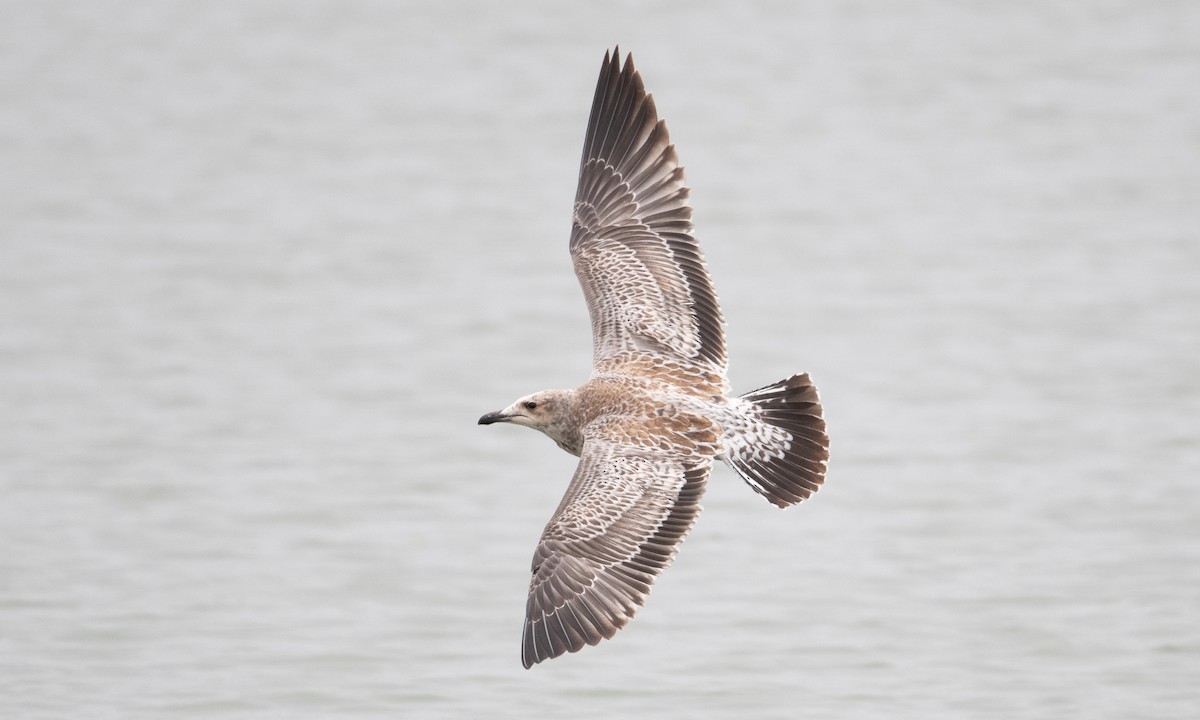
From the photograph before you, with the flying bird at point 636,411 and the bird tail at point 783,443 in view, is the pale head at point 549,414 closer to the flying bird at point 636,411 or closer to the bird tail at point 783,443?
the flying bird at point 636,411

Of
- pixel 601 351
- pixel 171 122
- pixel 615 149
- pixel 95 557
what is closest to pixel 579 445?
pixel 601 351

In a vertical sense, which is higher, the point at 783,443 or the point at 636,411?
the point at 636,411

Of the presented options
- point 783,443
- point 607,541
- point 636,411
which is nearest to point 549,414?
point 636,411

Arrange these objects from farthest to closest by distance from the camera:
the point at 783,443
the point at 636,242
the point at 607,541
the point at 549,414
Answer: the point at 636,242 → the point at 549,414 → the point at 783,443 → the point at 607,541

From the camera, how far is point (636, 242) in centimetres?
950

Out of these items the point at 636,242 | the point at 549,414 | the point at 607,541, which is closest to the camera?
the point at 607,541

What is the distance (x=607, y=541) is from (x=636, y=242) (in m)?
1.82

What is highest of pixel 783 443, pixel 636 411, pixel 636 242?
pixel 636 242

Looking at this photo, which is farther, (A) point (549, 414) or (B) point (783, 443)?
(A) point (549, 414)

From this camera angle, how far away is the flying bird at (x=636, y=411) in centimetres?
812

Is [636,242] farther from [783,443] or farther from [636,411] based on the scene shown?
[783,443]

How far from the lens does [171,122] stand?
72.2 ft

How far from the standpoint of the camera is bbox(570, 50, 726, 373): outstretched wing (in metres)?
9.21

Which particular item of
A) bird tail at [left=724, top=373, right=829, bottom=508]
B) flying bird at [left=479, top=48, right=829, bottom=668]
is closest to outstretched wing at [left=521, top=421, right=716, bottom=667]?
flying bird at [left=479, top=48, right=829, bottom=668]
